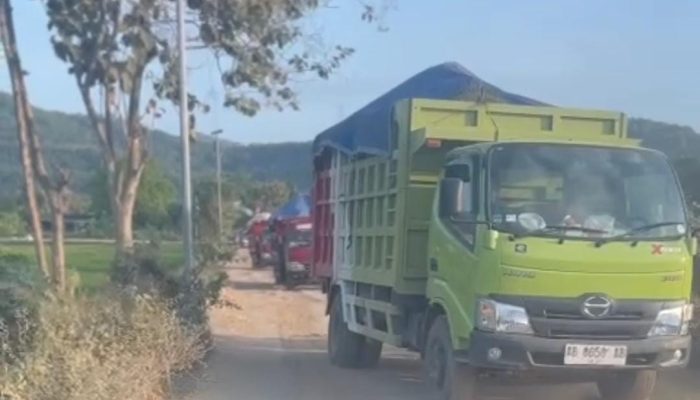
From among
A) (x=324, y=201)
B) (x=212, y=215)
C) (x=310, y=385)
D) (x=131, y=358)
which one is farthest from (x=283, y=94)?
(x=212, y=215)

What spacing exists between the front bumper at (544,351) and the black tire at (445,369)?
19.1 inches

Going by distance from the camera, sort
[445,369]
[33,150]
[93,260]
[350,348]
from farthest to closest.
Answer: [93,260] → [33,150] → [350,348] → [445,369]

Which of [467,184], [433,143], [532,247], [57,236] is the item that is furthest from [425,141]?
[57,236]

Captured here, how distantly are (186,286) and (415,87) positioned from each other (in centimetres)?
385

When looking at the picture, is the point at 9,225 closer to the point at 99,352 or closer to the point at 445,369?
the point at 99,352

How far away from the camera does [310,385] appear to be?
14.1 metres

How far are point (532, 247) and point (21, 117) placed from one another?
927 centimetres

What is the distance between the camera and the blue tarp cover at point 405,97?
1343cm

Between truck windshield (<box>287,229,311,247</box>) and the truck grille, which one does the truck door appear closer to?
the truck grille

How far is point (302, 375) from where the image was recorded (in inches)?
595

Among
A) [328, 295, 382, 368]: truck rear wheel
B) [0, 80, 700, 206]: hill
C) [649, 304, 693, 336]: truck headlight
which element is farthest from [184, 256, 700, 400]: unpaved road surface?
[0, 80, 700, 206]: hill

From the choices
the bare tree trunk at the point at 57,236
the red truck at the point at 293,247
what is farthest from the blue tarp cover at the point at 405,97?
the red truck at the point at 293,247

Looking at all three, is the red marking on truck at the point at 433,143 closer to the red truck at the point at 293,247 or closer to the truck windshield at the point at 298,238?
the red truck at the point at 293,247

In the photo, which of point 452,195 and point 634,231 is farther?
point 452,195
